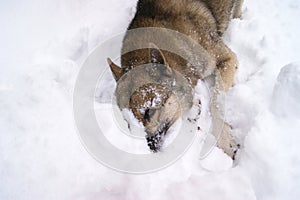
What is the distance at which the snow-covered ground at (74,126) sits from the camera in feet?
12.8

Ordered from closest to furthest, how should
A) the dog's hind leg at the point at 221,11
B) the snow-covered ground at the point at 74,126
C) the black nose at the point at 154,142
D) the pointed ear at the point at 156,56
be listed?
the pointed ear at the point at 156,56
the snow-covered ground at the point at 74,126
the black nose at the point at 154,142
the dog's hind leg at the point at 221,11

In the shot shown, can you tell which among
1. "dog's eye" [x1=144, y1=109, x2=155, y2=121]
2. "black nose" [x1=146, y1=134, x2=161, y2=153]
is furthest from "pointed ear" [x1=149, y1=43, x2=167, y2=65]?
"black nose" [x1=146, y1=134, x2=161, y2=153]

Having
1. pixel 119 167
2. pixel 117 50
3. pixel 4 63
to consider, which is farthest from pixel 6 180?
pixel 117 50

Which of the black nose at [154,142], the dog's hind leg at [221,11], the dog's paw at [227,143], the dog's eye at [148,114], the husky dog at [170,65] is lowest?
the black nose at [154,142]

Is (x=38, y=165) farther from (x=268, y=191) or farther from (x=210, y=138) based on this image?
(x=268, y=191)

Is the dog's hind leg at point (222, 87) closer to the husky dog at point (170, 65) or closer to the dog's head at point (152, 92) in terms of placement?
the husky dog at point (170, 65)

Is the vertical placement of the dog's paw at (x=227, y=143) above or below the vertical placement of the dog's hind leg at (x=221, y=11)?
below

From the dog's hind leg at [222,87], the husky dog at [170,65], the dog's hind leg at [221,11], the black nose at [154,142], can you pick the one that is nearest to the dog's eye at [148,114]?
the husky dog at [170,65]

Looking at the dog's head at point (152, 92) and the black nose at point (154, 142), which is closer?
the dog's head at point (152, 92)

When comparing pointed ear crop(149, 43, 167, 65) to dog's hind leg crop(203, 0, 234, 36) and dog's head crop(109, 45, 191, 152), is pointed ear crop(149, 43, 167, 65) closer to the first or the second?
dog's head crop(109, 45, 191, 152)

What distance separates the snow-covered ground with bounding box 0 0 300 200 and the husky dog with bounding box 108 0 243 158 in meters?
0.38

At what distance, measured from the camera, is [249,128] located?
4.29 m

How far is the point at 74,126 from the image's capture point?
4.51 metres

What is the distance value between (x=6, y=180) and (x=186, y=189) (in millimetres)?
2131
